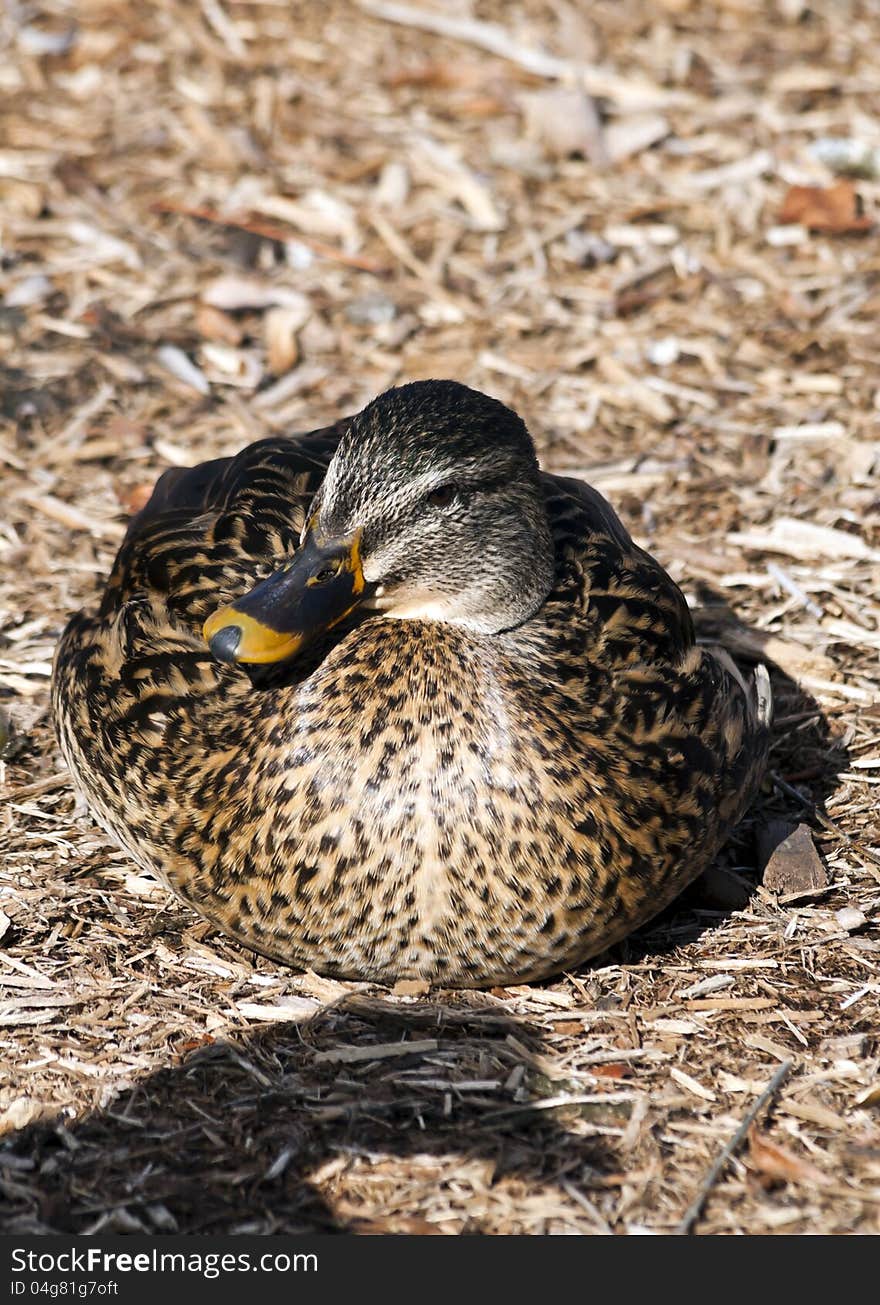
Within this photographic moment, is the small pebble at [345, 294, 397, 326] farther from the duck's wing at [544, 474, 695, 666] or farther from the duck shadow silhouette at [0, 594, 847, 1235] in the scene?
the duck shadow silhouette at [0, 594, 847, 1235]

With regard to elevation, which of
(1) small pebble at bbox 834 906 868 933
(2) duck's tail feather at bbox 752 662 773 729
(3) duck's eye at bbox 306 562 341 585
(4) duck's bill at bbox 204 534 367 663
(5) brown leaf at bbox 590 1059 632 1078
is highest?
(3) duck's eye at bbox 306 562 341 585

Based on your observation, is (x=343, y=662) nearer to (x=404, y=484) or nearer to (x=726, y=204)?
(x=404, y=484)

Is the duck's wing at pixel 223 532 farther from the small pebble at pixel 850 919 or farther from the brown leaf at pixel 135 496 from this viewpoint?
the small pebble at pixel 850 919

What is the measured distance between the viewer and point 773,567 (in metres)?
5.89

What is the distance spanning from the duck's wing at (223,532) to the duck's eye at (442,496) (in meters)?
0.52

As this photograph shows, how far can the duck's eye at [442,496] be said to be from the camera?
13.4 feet

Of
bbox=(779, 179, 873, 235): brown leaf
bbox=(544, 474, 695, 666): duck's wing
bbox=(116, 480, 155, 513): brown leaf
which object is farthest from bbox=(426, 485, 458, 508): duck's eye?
bbox=(779, 179, 873, 235): brown leaf

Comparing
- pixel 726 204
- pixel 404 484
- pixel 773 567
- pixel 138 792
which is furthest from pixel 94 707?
pixel 726 204

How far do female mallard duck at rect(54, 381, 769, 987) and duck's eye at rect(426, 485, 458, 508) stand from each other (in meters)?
0.01

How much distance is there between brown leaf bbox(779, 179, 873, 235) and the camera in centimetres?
747

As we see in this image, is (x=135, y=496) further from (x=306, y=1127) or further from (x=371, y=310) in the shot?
(x=306, y=1127)

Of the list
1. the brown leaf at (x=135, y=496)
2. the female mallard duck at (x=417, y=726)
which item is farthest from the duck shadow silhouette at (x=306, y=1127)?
the brown leaf at (x=135, y=496)

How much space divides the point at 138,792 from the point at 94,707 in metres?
0.33

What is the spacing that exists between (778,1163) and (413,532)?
1.58 m
